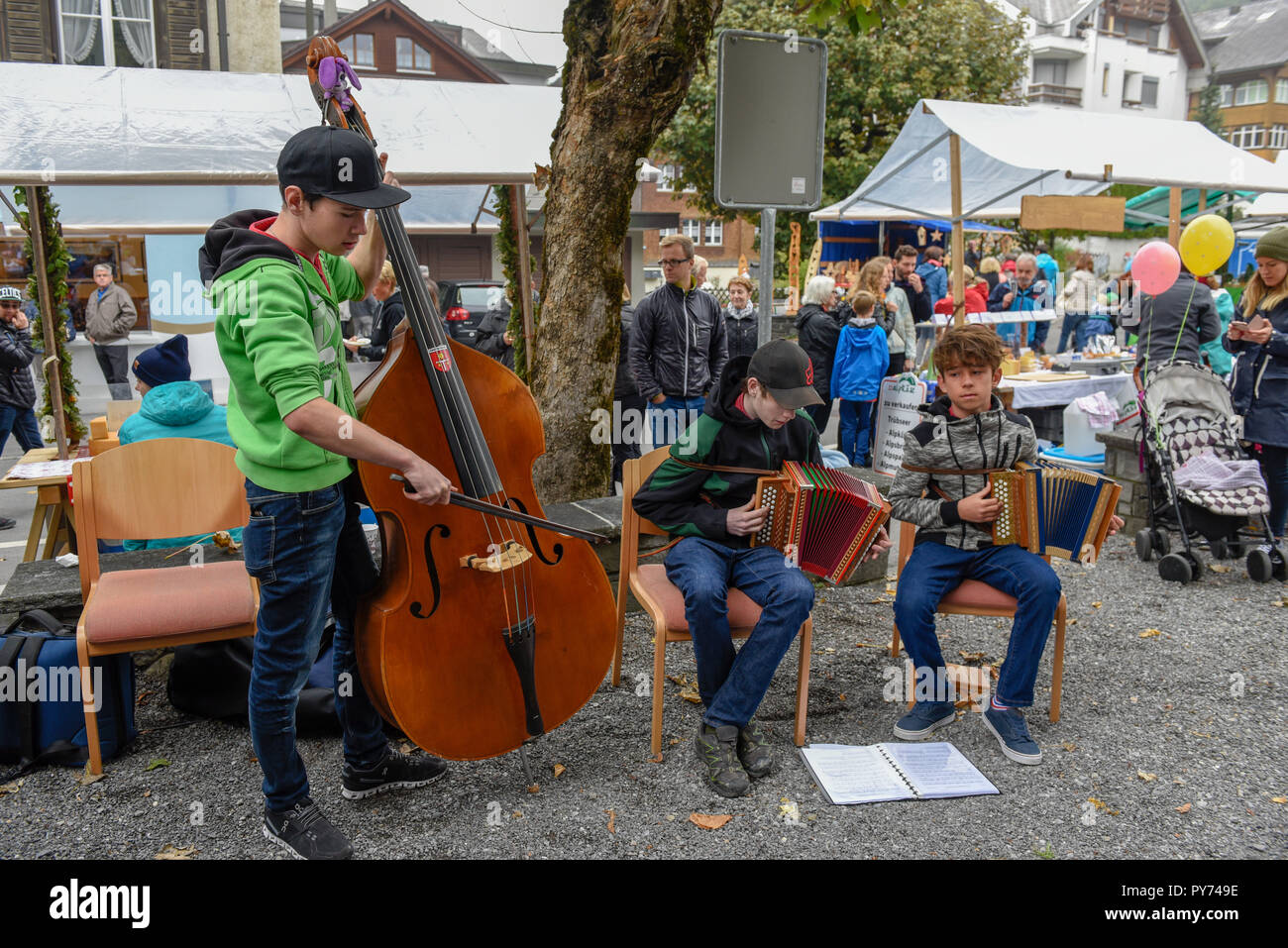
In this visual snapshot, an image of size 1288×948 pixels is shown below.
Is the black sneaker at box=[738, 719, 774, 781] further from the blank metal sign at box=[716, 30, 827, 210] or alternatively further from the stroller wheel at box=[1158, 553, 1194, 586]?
the stroller wheel at box=[1158, 553, 1194, 586]

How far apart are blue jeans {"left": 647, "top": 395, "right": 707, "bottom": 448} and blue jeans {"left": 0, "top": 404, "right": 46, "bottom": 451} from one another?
5.14 m

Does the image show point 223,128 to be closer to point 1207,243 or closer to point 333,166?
point 333,166

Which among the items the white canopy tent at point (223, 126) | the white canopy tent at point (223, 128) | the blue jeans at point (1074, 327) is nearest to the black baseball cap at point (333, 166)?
the white canopy tent at point (223, 126)

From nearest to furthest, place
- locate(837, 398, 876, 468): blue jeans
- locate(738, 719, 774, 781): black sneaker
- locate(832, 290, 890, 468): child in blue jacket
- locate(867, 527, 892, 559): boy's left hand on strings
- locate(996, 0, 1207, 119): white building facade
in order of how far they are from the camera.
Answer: locate(738, 719, 774, 781): black sneaker → locate(867, 527, 892, 559): boy's left hand on strings → locate(832, 290, 890, 468): child in blue jacket → locate(837, 398, 876, 468): blue jeans → locate(996, 0, 1207, 119): white building facade

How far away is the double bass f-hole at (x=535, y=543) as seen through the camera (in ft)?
10.2

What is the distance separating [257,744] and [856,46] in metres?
24.0

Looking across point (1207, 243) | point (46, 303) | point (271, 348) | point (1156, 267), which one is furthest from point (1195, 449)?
point (46, 303)

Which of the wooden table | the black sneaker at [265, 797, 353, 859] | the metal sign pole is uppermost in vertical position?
the metal sign pole

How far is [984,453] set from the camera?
3.96 m

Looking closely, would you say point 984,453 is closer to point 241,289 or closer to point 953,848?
point 953,848

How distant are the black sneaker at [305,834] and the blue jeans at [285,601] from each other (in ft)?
0.12

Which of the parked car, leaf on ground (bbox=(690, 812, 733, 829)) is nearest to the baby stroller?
leaf on ground (bbox=(690, 812, 733, 829))

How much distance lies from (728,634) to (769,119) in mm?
2431

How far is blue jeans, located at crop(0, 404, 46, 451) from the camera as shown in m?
8.01
